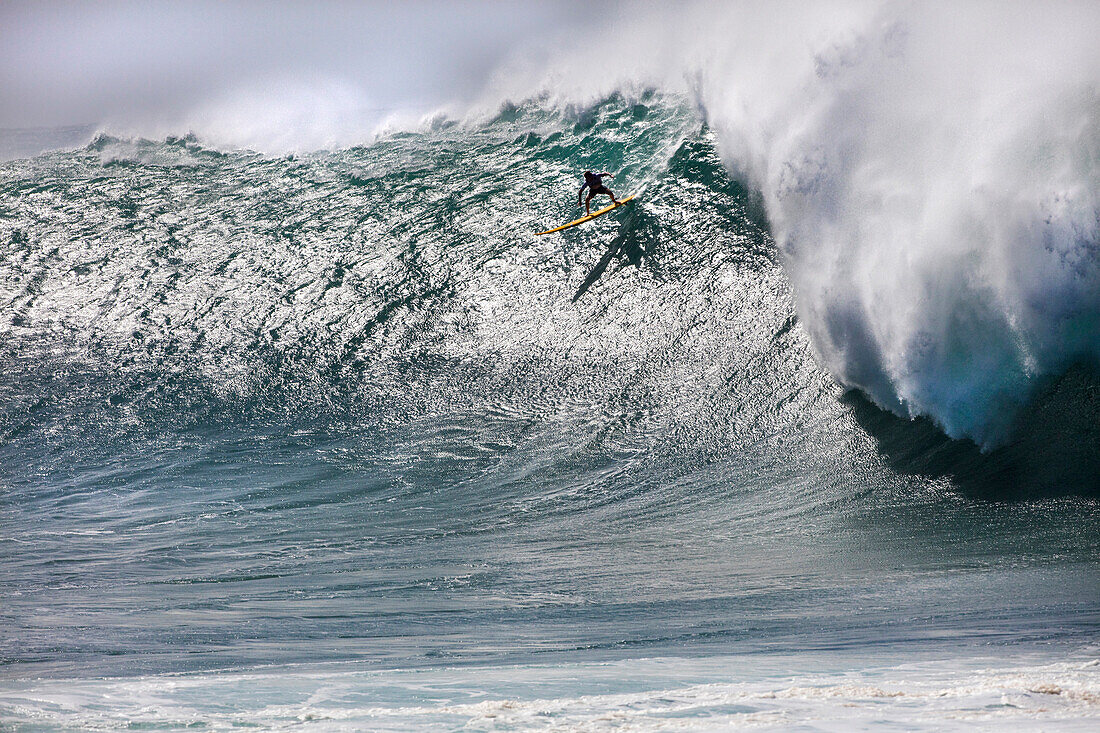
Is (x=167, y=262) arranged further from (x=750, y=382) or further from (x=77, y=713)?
(x=77, y=713)

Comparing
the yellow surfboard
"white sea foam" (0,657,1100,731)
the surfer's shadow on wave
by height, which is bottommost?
"white sea foam" (0,657,1100,731)

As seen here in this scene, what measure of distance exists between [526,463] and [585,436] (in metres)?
0.72

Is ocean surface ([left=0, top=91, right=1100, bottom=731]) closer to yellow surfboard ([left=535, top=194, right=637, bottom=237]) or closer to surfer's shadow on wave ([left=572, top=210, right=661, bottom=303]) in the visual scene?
surfer's shadow on wave ([left=572, top=210, right=661, bottom=303])

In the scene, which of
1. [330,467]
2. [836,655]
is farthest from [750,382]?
[836,655]

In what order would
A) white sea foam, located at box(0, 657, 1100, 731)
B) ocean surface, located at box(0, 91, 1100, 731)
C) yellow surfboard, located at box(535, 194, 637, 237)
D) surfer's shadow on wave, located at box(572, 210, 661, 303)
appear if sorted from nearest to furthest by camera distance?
1. white sea foam, located at box(0, 657, 1100, 731)
2. ocean surface, located at box(0, 91, 1100, 731)
3. surfer's shadow on wave, located at box(572, 210, 661, 303)
4. yellow surfboard, located at box(535, 194, 637, 237)

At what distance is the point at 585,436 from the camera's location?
839 cm

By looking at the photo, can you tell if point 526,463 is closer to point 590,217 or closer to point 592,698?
point 592,698

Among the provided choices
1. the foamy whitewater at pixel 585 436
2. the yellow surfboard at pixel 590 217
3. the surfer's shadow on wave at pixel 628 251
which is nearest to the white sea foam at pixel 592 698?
the foamy whitewater at pixel 585 436

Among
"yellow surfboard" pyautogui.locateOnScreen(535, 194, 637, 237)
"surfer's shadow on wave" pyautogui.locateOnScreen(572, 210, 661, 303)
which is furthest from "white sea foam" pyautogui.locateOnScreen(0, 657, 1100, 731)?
"yellow surfboard" pyautogui.locateOnScreen(535, 194, 637, 237)

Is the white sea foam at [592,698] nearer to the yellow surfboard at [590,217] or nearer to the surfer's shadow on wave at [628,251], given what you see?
the surfer's shadow on wave at [628,251]

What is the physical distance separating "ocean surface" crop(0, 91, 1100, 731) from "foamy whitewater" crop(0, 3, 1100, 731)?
37mm

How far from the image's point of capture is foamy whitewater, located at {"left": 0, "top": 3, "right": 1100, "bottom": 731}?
13.4 feet

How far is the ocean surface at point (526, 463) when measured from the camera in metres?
4.02

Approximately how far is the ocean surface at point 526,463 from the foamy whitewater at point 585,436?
37 mm
